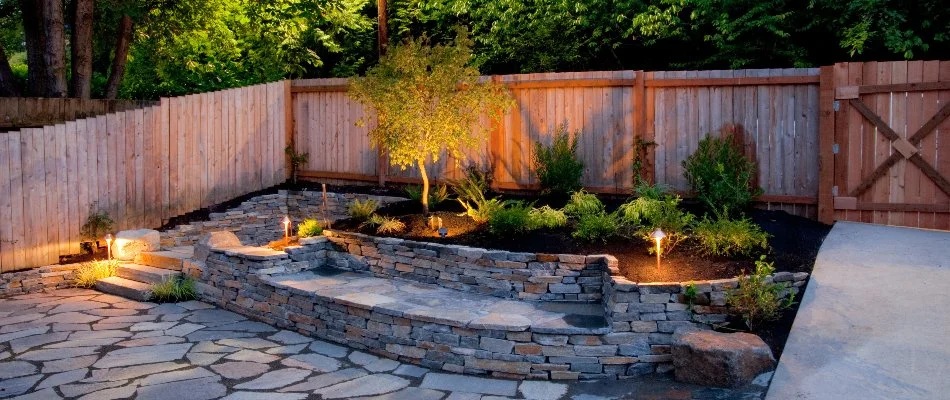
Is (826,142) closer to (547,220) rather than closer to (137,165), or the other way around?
(547,220)

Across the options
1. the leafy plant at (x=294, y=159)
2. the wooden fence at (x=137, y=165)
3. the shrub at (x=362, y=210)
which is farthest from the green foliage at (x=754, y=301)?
the leafy plant at (x=294, y=159)

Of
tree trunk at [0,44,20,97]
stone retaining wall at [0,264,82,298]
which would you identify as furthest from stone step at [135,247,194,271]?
tree trunk at [0,44,20,97]

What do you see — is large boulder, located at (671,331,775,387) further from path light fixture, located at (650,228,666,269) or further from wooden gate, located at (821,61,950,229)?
wooden gate, located at (821,61,950,229)

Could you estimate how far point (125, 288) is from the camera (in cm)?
896

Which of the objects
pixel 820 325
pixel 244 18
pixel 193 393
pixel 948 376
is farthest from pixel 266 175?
pixel 948 376

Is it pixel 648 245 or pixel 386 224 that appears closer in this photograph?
pixel 648 245

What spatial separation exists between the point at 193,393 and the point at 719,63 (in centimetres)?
1061

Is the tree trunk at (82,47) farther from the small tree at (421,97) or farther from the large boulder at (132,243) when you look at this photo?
the small tree at (421,97)

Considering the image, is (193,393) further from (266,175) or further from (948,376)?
(266,175)

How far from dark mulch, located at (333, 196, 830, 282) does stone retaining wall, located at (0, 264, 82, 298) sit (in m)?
3.19

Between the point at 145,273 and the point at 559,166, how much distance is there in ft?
16.2

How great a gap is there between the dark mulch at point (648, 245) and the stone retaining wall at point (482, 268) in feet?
0.90

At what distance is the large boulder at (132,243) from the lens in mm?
9922

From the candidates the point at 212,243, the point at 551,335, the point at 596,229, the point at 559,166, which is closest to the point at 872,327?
the point at 551,335
